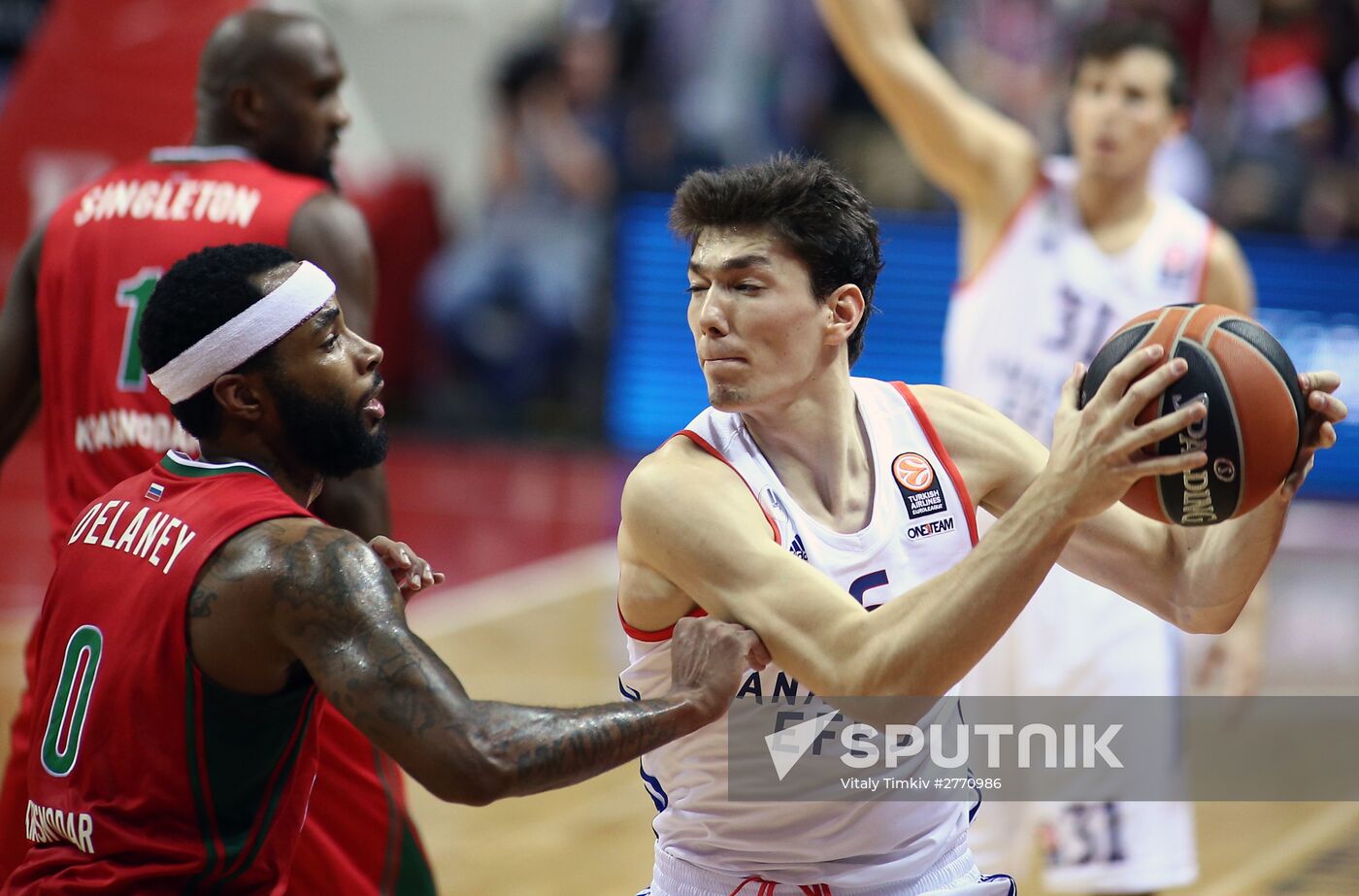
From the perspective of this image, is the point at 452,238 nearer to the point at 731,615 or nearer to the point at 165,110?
the point at 165,110

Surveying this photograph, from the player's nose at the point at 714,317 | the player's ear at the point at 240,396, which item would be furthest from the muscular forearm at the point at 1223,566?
A: the player's ear at the point at 240,396

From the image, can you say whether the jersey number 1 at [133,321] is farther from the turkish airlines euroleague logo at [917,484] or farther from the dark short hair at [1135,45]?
the dark short hair at [1135,45]

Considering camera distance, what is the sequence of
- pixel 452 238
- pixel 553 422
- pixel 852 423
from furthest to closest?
pixel 452 238
pixel 553 422
pixel 852 423

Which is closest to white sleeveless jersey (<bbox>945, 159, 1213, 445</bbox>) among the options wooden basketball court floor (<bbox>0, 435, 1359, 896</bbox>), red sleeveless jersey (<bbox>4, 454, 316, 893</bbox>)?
wooden basketball court floor (<bbox>0, 435, 1359, 896</bbox>)

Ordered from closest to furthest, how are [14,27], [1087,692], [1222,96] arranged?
1. [1087,692]
2. [1222,96]
3. [14,27]

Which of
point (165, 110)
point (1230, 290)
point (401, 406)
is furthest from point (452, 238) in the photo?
point (1230, 290)

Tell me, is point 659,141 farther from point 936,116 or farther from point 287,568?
point 287,568

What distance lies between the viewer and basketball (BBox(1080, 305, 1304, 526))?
289 centimetres

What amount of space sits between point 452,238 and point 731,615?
35.0 ft

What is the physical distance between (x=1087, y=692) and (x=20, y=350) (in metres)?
3.09

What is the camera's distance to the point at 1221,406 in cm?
289

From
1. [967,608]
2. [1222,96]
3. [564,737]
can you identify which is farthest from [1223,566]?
[1222,96]

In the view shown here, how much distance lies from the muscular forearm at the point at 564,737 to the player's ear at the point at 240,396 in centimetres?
68

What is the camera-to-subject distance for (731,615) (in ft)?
9.89
